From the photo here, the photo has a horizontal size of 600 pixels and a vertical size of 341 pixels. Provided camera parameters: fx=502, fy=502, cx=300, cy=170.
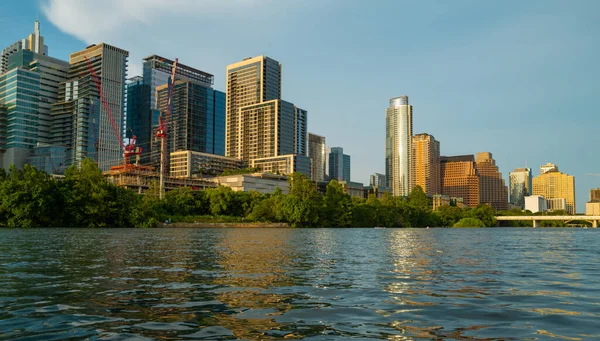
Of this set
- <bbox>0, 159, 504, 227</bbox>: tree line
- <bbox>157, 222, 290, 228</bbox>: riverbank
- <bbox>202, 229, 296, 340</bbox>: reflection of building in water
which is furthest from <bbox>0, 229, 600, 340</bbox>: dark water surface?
<bbox>157, 222, 290, 228</bbox>: riverbank

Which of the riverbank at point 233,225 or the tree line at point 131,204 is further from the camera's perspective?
the riverbank at point 233,225

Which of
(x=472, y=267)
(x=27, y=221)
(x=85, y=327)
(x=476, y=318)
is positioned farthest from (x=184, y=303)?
(x=27, y=221)

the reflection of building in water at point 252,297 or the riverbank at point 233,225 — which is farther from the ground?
the reflection of building in water at point 252,297

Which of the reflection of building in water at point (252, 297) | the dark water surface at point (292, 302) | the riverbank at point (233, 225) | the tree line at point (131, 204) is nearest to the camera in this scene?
the dark water surface at point (292, 302)

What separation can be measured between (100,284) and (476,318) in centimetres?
1498

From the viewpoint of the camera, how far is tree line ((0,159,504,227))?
377 ft

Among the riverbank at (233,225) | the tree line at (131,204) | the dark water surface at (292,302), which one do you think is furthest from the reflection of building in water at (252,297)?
the riverbank at (233,225)

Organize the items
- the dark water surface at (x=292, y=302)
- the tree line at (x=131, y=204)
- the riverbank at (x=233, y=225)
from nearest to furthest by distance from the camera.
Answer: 1. the dark water surface at (x=292, y=302)
2. the tree line at (x=131, y=204)
3. the riverbank at (x=233, y=225)

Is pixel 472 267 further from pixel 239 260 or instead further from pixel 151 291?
pixel 151 291

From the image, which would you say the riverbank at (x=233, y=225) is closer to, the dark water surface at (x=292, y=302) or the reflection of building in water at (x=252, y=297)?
the dark water surface at (x=292, y=302)

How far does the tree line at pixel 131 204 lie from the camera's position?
114875mm

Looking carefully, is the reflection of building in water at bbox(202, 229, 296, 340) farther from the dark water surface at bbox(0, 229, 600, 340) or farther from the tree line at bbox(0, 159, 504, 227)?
the tree line at bbox(0, 159, 504, 227)

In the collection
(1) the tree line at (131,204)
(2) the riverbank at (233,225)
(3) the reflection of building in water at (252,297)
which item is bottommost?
(2) the riverbank at (233,225)

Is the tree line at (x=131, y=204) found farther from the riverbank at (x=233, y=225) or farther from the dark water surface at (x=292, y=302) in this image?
the dark water surface at (x=292, y=302)
